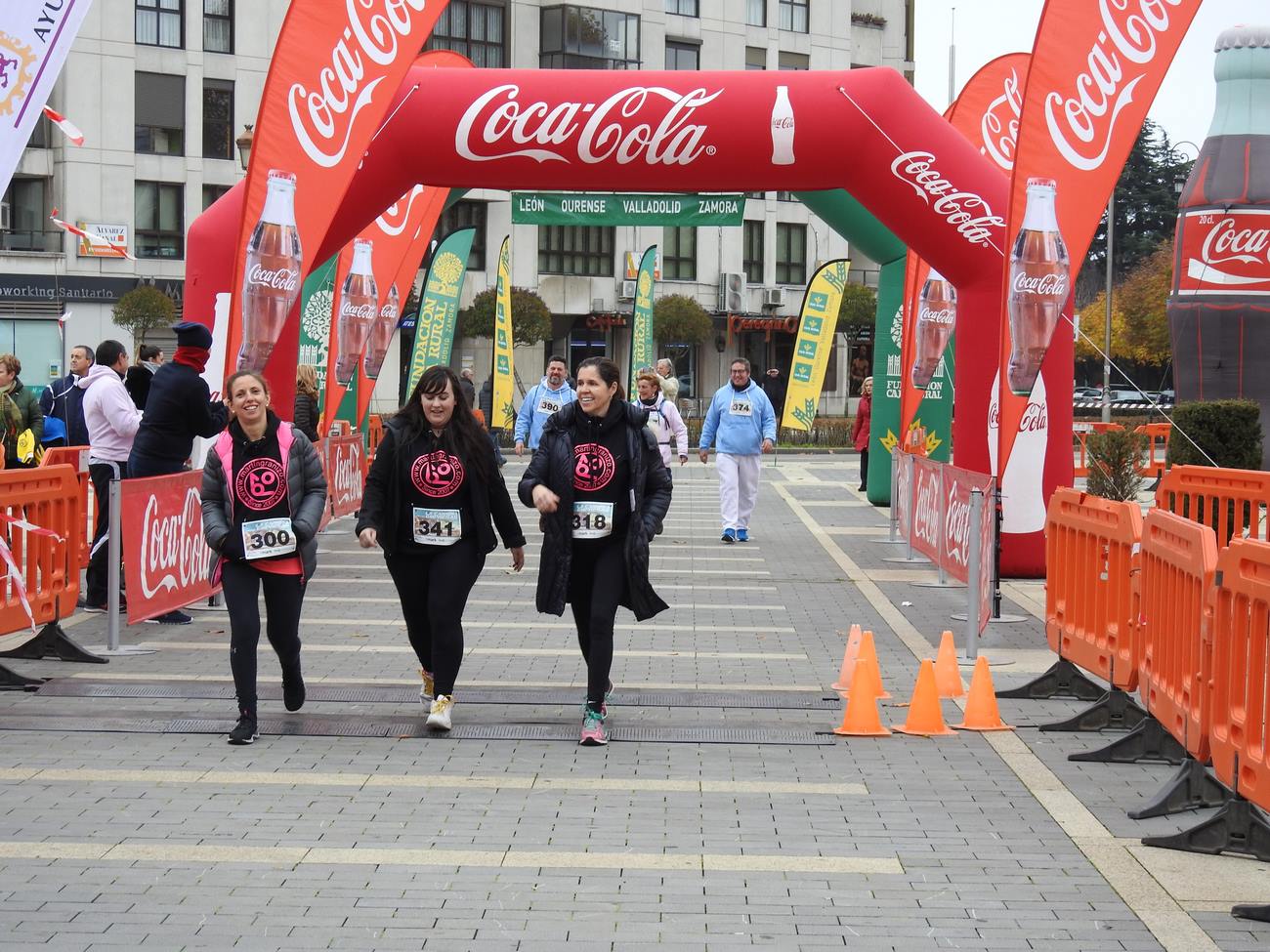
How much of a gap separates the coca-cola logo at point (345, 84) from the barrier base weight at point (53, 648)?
177 inches

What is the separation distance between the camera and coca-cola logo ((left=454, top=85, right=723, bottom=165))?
1366 centimetres

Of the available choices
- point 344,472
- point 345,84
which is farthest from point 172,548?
point 344,472

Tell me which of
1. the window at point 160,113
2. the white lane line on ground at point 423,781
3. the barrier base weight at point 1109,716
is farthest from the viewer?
the window at point 160,113

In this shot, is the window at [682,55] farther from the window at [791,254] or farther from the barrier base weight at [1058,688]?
the barrier base weight at [1058,688]

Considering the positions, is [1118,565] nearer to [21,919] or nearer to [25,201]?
[21,919]

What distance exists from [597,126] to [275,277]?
3.17 m

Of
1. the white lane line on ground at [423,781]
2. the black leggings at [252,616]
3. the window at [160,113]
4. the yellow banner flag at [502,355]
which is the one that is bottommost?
the white lane line on ground at [423,781]

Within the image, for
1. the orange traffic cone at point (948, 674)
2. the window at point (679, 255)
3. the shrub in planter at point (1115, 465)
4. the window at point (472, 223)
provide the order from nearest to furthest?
the orange traffic cone at point (948, 674)
the shrub in planter at point (1115, 465)
the window at point (472, 223)
the window at point (679, 255)

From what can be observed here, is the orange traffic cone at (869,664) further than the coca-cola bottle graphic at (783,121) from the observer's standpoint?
No

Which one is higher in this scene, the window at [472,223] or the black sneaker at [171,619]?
the window at [472,223]

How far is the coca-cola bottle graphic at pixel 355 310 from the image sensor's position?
20125 mm

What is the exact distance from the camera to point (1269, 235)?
21797mm

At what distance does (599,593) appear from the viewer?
7766mm

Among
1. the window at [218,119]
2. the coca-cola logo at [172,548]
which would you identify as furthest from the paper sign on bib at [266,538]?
the window at [218,119]
